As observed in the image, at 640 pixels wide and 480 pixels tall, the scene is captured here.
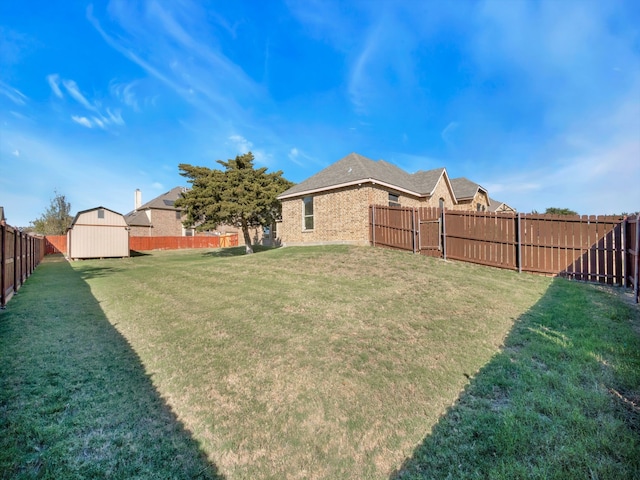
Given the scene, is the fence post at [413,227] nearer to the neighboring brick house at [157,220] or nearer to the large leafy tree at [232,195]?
the large leafy tree at [232,195]

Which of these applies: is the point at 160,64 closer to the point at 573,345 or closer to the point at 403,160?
the point at 573,345

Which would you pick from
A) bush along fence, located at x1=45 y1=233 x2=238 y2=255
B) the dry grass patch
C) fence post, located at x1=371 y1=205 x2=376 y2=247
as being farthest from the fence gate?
bush along fence, located at x1=45 y1=233 x2=238 y2=255

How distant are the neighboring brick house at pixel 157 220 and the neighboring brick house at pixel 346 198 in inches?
964

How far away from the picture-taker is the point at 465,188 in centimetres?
2391

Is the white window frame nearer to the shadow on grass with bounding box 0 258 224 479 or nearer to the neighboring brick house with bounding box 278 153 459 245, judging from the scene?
the neighboring brick house with bounding box 278 153 459 245

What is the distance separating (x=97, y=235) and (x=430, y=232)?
25.7m

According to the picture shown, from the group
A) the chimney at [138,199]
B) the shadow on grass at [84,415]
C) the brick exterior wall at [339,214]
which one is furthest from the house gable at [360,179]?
the chimney at [138,199]

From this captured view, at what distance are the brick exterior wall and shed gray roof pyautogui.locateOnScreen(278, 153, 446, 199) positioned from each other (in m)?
0.41

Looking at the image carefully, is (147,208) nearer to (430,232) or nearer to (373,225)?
(373,225)

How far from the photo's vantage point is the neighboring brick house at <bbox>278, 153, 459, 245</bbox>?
1484cm

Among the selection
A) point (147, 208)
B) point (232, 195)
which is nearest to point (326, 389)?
point (232, 195)

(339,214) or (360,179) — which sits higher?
(360,179)

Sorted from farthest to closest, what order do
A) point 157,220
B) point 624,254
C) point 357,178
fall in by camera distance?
point 157,220 < point 357,178 < point 624,254

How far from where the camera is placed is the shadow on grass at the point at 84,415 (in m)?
2.32
